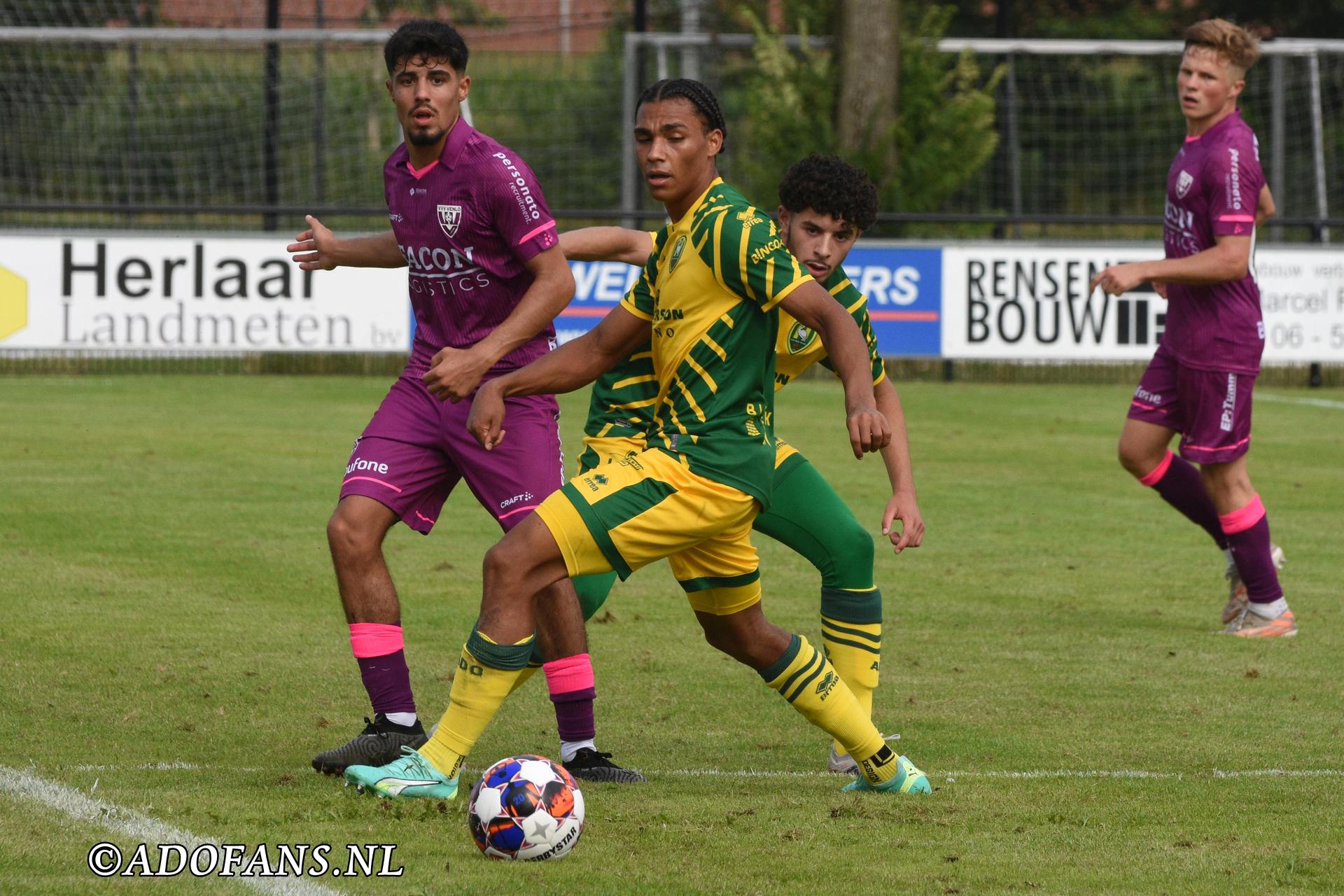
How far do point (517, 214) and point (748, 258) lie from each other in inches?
38.4

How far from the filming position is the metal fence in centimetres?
2250

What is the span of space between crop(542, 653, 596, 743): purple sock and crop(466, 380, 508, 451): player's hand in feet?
2.50

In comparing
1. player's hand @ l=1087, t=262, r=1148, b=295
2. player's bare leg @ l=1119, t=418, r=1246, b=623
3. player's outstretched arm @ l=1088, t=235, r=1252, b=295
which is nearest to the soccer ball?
player's hand @ l=1087, t=262, r=1148, b=295

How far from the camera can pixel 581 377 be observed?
5.23 meters

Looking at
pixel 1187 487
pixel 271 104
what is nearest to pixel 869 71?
pixel 271 104

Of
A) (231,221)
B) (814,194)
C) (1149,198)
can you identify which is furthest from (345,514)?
(1149,198)

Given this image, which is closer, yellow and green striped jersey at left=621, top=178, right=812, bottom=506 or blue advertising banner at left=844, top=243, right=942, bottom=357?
yellow and green striped jersey at left=621, top=178, right=812, bottom=506

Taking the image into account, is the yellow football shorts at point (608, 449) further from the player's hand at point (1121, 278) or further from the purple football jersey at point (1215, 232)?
the purple football jersey at point (1215, 232)

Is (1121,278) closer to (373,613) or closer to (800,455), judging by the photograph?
(800,455)

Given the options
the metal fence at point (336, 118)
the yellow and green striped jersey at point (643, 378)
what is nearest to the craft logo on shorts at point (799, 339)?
the yellow and green striped jersey at point (643, 378)

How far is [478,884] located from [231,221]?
18386mm

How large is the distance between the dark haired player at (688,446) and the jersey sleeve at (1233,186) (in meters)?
3.59

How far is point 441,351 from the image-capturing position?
17.6 ft

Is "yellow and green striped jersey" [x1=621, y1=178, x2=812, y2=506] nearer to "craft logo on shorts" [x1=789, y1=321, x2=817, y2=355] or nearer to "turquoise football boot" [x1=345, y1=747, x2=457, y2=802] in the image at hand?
"craft logo on shorts" [x1=789, y1=321, x2=817, y2=355]
